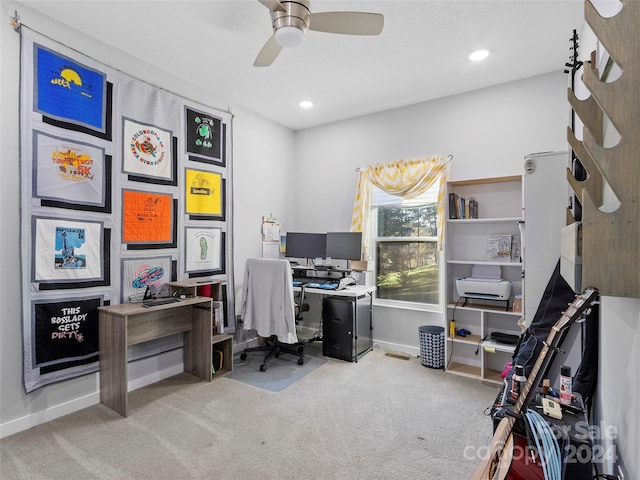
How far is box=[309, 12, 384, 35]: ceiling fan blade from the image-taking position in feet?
6.16

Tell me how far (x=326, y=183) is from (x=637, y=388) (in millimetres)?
3887

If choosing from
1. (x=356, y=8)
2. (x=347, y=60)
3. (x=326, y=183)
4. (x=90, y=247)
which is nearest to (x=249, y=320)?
(x=90, y=247)

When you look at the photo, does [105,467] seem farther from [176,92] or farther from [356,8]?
[356,8]

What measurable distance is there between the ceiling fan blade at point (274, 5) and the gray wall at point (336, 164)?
5.71ft

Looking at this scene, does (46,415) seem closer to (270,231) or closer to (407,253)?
(270,231)

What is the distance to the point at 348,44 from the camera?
2.69m

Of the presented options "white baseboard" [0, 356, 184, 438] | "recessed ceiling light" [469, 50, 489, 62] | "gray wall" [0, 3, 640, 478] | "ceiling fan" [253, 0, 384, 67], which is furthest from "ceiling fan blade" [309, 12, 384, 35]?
"white baseboard" [0, 356, 184, 438]

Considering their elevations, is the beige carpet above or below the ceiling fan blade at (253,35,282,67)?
below

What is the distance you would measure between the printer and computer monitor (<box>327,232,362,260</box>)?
1.11 meters

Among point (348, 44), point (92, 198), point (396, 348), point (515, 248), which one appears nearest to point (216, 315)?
point (92, 198)

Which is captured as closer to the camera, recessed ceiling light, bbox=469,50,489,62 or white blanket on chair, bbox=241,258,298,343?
recessed ceiling light, bbox=469,50,489,62

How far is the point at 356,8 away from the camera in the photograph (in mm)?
2309

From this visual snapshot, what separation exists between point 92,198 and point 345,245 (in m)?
2.49

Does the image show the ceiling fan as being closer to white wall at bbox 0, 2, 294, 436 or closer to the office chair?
white wall at bbox 0, 2, 294, 436
